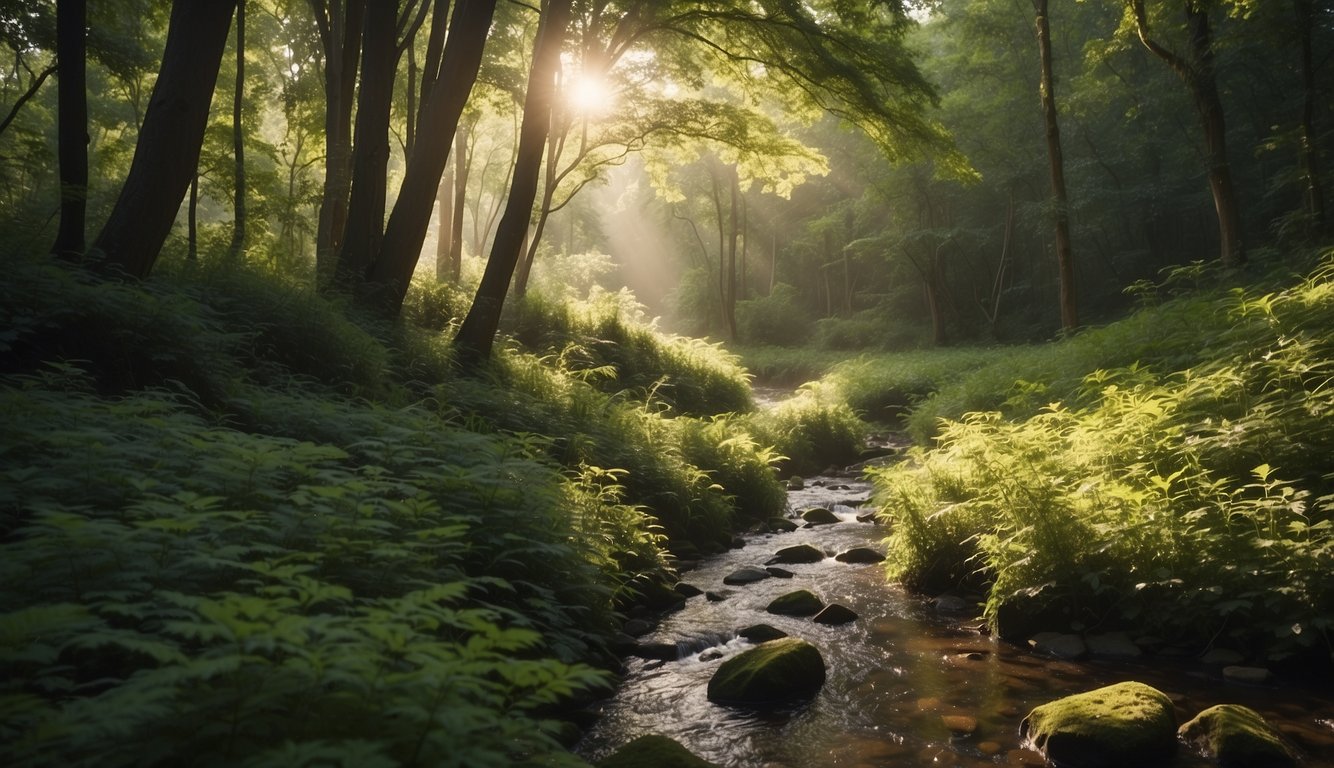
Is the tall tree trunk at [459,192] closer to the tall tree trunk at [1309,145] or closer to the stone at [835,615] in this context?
the stone at [835,615]

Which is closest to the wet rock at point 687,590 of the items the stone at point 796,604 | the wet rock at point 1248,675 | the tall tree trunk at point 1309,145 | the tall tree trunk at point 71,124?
the stone at point 796,604

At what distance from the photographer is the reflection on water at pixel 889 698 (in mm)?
4672

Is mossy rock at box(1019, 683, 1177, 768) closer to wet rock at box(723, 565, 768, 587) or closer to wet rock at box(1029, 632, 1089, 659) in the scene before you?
wet rock at box(1029, 632, 1089, 659)

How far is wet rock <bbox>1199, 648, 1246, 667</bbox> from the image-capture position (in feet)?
17.7

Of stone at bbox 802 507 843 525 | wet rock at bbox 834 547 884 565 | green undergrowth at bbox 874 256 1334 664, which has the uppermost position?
green undergrowth at bbox 874 256 1334 664

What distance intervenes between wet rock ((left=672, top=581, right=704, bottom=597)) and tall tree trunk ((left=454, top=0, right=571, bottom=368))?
179 inches

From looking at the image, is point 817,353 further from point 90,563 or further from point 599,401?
point 90,563

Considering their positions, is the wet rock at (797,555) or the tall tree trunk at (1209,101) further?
the tall tree trunk at (1209,101)

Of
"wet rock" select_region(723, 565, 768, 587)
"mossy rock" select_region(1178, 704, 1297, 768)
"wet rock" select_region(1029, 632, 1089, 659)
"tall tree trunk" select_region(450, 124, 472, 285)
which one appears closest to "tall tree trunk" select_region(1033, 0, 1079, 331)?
"wet rock" select_region(723, 565, 768, 587)

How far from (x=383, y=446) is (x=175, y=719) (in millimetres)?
3589

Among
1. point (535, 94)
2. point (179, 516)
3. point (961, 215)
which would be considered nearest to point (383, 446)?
point (179, 516)

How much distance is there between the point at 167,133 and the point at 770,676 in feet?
23.5

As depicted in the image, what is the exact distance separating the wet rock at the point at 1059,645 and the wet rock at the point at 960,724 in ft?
4.39

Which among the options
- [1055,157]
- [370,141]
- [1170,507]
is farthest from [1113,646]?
[1055,157]
